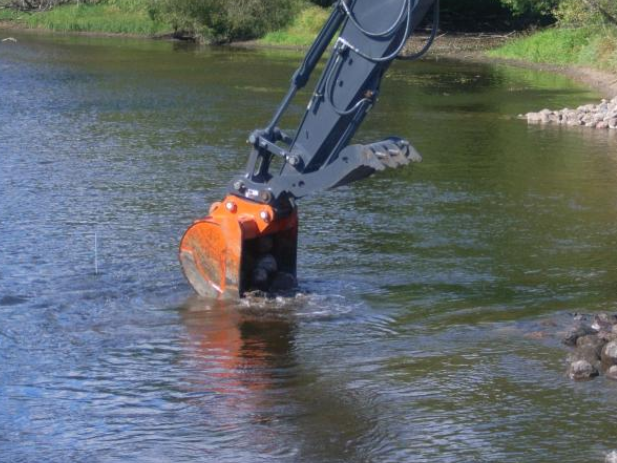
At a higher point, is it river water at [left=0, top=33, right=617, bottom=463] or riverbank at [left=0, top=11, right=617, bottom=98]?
riverbank at [left=0, top=11, right=617, bottom=98]

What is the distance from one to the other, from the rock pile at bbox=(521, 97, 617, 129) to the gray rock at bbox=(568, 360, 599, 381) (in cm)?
1771

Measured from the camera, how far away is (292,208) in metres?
12.1

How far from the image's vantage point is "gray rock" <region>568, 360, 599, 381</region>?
980 centimetres

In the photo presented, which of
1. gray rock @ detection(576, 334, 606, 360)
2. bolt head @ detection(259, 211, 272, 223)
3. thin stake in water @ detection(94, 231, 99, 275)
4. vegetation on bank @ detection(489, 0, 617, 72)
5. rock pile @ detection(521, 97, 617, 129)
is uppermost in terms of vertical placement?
vegetation on bank @ detection(489, 0, 617, 72)

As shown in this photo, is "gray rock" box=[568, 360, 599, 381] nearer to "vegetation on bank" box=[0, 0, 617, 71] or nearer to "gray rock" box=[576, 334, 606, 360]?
"gray rock" box=[576, 334, 606, 360]

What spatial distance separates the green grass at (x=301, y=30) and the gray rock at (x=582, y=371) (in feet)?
158

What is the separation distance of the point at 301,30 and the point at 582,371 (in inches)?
2011

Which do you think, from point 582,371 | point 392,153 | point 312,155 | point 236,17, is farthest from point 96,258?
point 236,17

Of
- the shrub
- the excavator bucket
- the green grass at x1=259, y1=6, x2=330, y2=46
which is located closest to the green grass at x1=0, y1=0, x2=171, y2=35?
the shrub

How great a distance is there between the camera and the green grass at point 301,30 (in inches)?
2280

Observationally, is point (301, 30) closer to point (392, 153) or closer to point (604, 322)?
point (392, 153)

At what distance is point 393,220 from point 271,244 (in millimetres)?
4319

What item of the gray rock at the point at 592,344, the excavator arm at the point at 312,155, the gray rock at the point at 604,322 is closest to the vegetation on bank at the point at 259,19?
the excavator arm at the point at 312,155

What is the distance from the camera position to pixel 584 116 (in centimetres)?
2741
